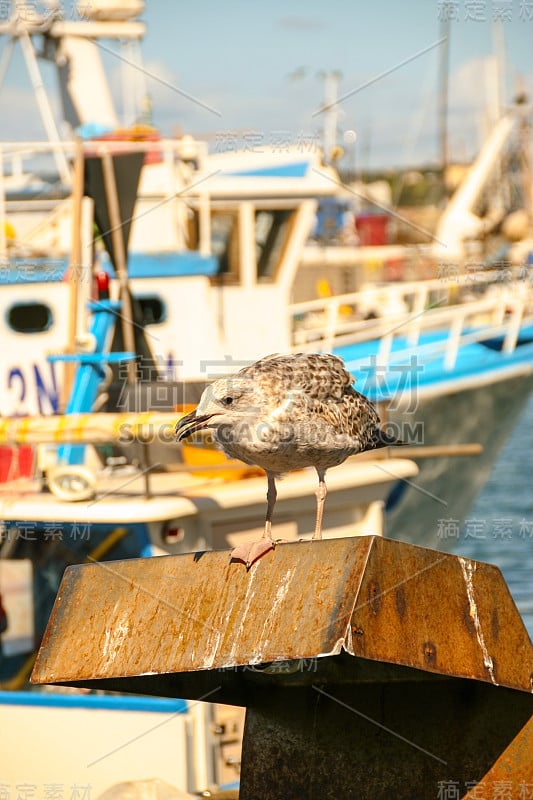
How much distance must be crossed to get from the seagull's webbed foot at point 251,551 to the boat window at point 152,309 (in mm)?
9480

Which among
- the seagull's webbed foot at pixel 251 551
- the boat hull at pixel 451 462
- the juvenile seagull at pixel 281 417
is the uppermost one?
the juvenile seagull at pixel 281 417

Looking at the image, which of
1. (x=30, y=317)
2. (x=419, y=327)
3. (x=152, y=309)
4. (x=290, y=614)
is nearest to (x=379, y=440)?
(x=290, y=614)

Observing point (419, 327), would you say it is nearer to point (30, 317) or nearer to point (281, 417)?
point (30, 317)

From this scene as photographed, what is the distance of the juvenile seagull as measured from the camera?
19.3ft

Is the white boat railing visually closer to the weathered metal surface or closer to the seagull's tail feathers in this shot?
the seagull's tail feathers

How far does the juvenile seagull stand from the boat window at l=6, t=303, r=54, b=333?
883cm

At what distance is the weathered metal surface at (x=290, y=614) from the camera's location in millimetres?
5449

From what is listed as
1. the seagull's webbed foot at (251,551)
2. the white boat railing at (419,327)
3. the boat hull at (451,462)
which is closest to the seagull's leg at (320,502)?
the seagull's webbed foot at (251,551)

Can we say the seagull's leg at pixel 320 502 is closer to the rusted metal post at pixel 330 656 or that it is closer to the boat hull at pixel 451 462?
the rusted metal post at pixel 330 656

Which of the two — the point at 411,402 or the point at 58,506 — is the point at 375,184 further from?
the point at 58,506

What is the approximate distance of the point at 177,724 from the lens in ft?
33.7

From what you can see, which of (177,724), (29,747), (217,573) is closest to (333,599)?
(217,573)

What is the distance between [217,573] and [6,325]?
946 cm

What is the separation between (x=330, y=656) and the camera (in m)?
5.61
